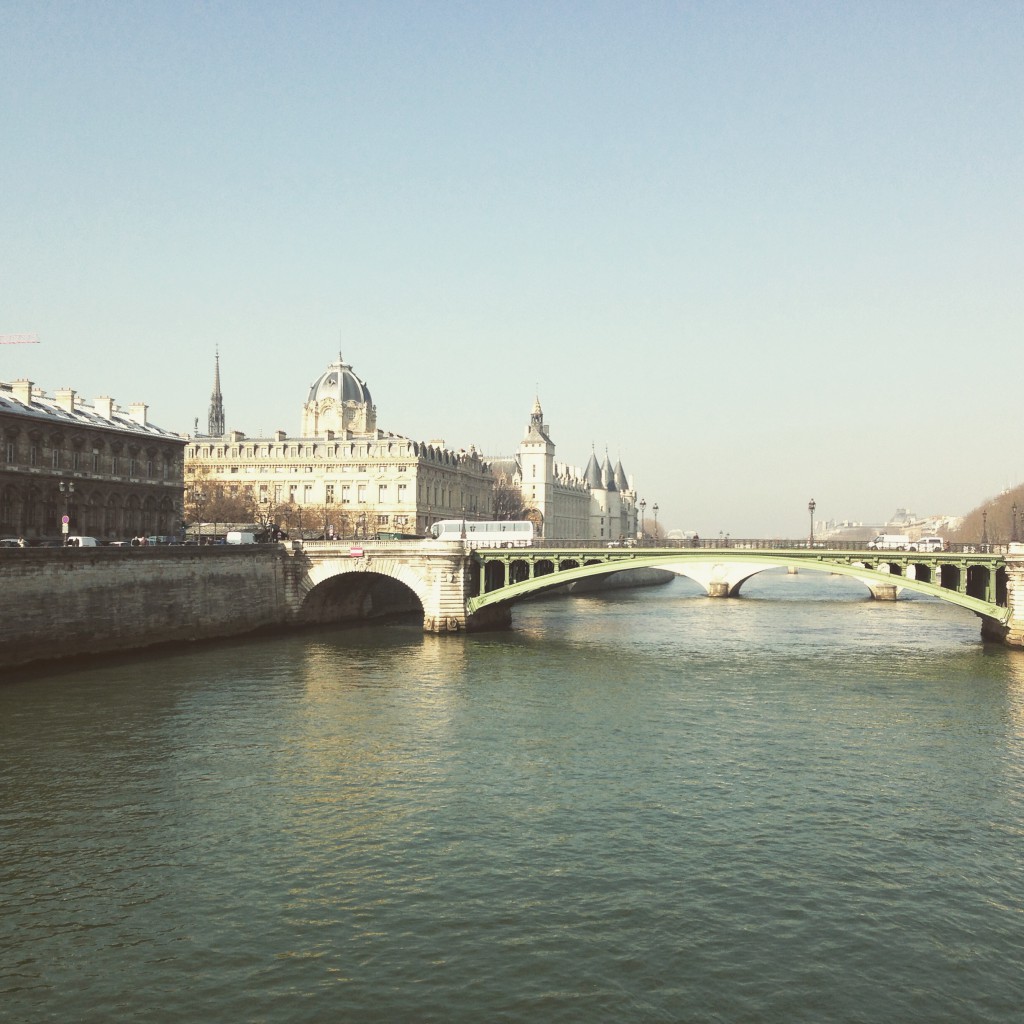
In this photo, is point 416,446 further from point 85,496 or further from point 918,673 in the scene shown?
point 918,673

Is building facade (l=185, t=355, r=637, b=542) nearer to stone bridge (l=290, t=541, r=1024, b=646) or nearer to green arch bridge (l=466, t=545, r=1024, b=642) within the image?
stone bridge (l=290, t=541, r=1024, b=646)

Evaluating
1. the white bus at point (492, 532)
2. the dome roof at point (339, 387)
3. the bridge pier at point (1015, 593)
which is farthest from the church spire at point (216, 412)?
the bridge pier at point (1015, 593)

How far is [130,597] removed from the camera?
5481 cm

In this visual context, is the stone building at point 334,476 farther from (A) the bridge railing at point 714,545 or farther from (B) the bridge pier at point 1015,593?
(B) the bridge pier at point 1015,593

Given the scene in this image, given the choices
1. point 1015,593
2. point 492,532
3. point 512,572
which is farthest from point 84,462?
point 1015,593

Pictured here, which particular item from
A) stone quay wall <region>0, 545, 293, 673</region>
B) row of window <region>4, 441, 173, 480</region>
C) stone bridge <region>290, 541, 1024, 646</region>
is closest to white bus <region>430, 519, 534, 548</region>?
stone bridge <region>290, 541, 1024, 646</region>

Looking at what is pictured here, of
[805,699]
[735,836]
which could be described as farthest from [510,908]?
[805,699]

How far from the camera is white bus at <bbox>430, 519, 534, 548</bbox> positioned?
67188mm

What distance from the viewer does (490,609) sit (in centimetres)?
6875

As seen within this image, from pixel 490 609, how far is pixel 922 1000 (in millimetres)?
53066

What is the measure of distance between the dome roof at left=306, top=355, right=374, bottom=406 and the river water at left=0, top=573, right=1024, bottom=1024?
97946mm

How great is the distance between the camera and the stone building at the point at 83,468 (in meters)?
63.7

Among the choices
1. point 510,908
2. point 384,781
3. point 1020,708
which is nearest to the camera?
point 510,908

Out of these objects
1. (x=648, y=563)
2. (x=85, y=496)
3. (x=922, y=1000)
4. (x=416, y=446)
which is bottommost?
(x=922, y=1000)
